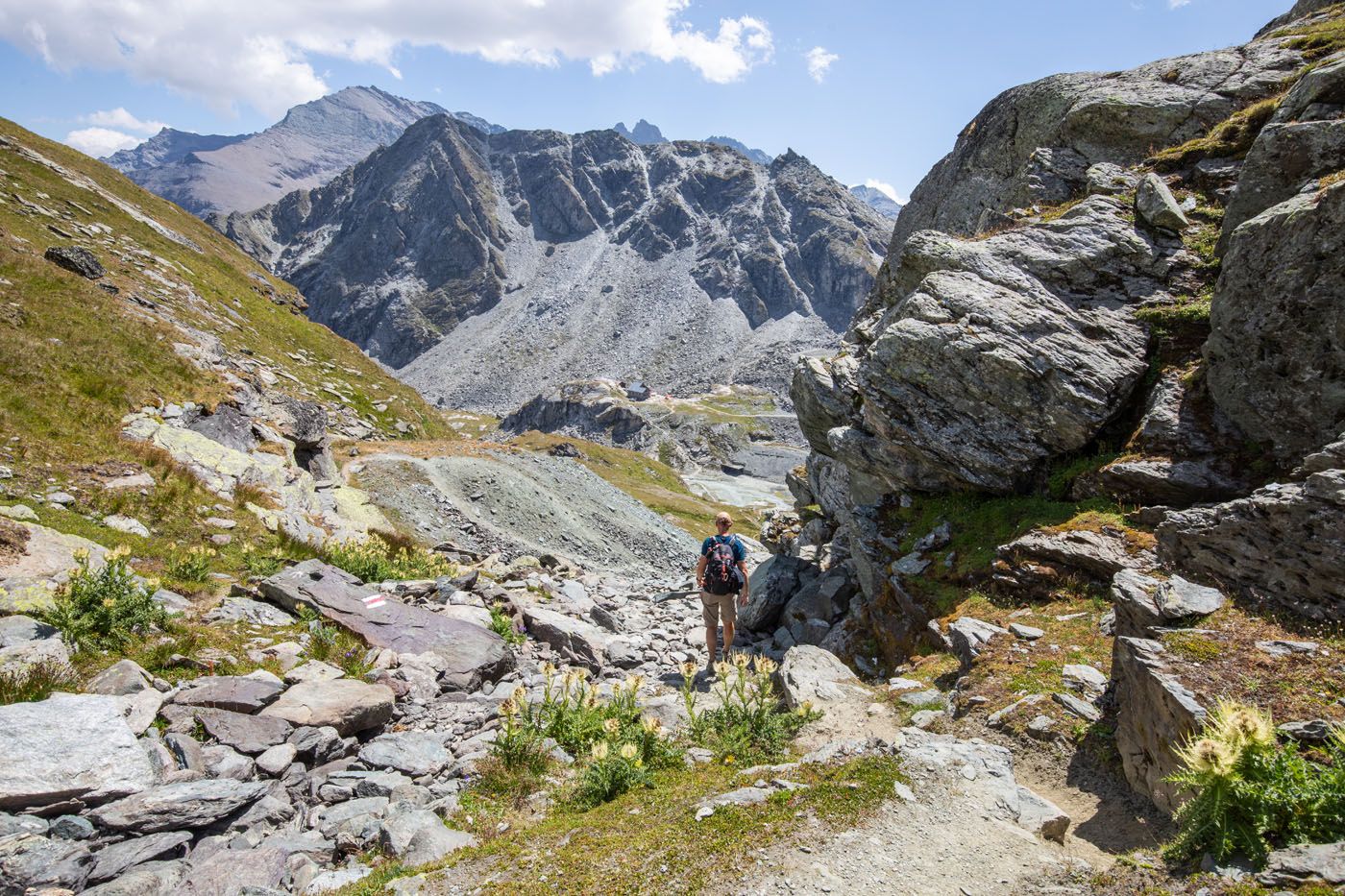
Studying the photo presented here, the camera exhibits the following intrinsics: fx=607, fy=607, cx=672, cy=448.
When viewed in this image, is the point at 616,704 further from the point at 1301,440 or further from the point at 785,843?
the point at 1301,440

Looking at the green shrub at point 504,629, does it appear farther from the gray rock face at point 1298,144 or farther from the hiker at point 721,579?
the gray rock face at point 1298,144

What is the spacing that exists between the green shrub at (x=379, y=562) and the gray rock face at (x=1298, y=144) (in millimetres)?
25390

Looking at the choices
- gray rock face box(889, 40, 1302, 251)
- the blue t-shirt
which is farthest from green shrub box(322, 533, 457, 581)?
gray rock face box(889, 40, 1302, 251)

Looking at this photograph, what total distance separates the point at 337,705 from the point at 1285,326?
64.2ft

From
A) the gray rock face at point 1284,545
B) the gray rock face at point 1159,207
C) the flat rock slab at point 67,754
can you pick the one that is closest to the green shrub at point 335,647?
the flat rock slab at point 67,754

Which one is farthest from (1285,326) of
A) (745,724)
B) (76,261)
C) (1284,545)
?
(76,261)

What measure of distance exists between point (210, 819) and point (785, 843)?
6.86 meters

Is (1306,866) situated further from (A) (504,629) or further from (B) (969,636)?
(A) (504,629)

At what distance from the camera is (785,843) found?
6152 millimetres

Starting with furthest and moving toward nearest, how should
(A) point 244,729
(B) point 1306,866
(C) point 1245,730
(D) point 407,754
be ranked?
(D) point 407,754 < (A) point 244,729 < (C) point 1245,730 < (B) point 1306,866

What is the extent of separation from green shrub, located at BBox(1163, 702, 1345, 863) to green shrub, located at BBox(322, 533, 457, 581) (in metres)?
19.0

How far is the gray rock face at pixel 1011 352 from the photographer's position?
1597 cm

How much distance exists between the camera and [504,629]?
649 inches

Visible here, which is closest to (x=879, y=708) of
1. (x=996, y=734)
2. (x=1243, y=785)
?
(x=996, y=734)
